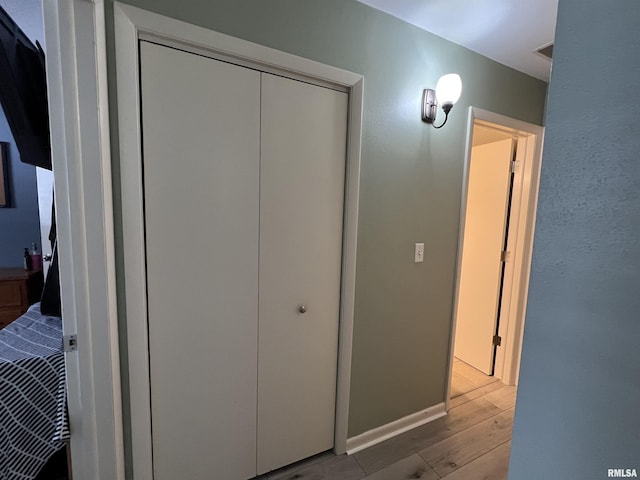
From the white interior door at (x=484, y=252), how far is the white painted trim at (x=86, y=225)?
2.36m

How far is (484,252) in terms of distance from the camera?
8.20 feet

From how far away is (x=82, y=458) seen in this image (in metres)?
1.02

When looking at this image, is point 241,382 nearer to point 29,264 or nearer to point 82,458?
point 82,458

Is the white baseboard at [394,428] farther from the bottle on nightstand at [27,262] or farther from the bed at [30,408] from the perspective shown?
the bottle on nightstand at [27,262]

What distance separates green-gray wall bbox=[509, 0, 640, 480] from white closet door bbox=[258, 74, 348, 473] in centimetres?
97

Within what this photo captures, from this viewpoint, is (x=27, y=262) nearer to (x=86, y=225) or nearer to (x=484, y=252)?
(x=86, y=225)

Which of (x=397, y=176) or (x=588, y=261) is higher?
(x=397, y=176)

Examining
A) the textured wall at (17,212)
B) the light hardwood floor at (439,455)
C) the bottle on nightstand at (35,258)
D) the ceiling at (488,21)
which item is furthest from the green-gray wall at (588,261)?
the textured wall at (17,212)


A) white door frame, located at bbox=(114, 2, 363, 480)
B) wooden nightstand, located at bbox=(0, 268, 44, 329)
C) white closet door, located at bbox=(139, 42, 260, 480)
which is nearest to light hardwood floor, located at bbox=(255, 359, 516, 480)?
white closet door, located at bbox=(139, 42, 260, 480)

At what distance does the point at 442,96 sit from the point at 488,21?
0.41 meters

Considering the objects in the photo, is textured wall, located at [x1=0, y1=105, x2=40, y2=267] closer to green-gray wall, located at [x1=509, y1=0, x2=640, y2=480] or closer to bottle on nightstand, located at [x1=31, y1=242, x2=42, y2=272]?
bottle on nightstand, located at [x1=31, y1=242, x2=42, y2=272]

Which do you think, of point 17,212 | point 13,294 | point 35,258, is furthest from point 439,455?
point 17,212

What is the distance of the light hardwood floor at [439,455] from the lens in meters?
1.51

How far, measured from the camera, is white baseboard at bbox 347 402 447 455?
165cm
